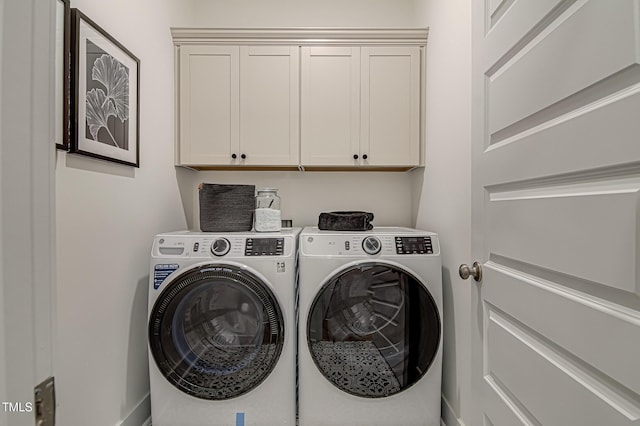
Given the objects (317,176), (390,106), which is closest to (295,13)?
(390,106)

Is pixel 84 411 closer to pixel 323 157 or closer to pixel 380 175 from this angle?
pixel 323 157

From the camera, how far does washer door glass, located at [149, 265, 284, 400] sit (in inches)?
57.1

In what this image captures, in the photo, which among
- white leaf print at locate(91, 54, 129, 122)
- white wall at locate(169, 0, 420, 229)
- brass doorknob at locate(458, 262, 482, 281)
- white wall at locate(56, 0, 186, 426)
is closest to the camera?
brass doorknob at locate(458, 262, 482, 281)

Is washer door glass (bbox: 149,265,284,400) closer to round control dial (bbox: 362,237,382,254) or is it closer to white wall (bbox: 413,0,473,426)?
round control dial (bbox: 362,237,382,254)

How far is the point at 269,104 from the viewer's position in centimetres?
200

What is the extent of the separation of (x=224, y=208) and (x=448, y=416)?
1611 mm

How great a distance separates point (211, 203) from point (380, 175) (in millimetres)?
1238

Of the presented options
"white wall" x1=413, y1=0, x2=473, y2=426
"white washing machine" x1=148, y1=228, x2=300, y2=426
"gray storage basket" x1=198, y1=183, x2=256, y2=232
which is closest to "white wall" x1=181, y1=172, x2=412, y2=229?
"white wall" x1=413, y1=0, x2=473, y2=426

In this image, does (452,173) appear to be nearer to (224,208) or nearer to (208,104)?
(224,208)

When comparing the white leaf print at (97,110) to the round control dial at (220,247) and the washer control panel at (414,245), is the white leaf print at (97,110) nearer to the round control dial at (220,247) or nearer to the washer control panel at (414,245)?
the round control dial at (220,247)

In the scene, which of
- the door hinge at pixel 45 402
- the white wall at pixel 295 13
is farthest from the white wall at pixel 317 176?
the door hinge at pixel 45 402

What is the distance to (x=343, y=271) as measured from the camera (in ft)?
4.95

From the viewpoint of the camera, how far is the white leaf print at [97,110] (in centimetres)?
126

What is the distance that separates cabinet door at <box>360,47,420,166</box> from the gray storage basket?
0.83 meters
